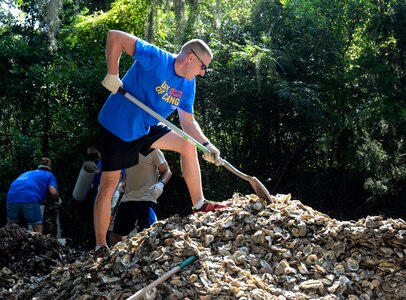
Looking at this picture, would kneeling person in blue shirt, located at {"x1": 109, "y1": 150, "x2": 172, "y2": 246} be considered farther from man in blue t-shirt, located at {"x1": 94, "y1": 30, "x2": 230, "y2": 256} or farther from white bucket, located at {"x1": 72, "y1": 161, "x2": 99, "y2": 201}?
white bucket, located at {"x1": 72, "y1": 161, "x2": 99, "y2": 201}

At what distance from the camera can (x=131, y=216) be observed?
20.6 feet

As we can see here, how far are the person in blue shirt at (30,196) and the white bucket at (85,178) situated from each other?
505 millimetres

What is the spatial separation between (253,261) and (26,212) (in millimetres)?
4615

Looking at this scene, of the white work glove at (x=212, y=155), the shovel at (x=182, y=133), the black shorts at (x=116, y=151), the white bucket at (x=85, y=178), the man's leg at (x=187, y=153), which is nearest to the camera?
the shovel at (x=182, y=133)

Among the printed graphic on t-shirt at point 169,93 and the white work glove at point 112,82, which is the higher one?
the white work glove at point 112,82

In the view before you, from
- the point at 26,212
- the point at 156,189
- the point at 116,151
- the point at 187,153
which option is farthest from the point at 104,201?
the point at 26,212

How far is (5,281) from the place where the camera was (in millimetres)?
5742

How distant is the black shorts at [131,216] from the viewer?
6.25 metres

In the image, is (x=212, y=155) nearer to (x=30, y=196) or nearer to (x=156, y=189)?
(x=156, y=189)

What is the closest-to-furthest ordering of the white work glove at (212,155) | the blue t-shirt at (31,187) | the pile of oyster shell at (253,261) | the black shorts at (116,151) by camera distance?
1. the pile of oyster shell at (253,261)
2. the black shorts at (116,151)
3. the white work glove at (212,155)
4. the blue t-shirt at (31,187)

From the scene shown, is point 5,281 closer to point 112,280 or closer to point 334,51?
point 112,280

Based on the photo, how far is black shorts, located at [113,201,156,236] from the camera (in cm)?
625

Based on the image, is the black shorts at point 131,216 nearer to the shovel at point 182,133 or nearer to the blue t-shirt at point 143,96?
the shovel at point 182,133

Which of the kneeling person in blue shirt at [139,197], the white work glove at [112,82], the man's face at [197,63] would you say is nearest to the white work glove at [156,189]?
the kneeling person in blue shirt at [139,197]
